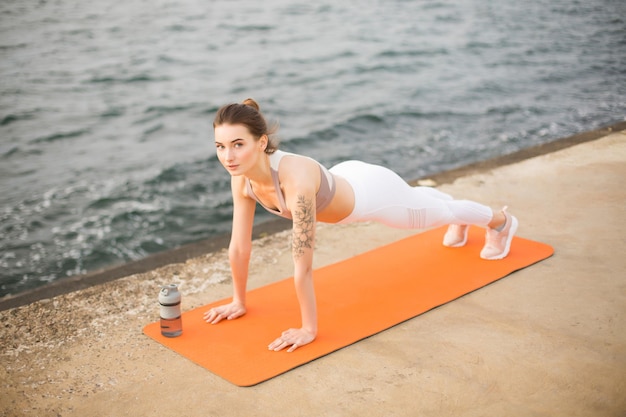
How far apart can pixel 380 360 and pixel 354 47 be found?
1205 cm

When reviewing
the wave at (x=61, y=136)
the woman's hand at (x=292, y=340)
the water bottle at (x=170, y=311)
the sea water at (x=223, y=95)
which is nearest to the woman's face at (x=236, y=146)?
the water bottle at (x=170, y=311)

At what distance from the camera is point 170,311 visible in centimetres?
317

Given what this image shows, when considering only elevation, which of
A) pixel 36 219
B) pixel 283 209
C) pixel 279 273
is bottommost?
pixel 36 219

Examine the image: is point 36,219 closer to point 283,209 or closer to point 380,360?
point 283,209

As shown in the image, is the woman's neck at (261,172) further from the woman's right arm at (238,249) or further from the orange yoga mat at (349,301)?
the orange yoga mat at (349,301)

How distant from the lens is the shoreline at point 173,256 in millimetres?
3912

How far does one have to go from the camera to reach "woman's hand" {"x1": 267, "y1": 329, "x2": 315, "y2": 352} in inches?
121

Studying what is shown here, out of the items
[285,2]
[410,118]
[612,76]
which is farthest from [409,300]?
[285,2]

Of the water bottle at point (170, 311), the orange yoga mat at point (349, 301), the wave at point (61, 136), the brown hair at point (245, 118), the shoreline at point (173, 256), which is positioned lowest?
the wave at point (61, 136)

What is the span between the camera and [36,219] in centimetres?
691

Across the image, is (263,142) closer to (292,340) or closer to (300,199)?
(300,199)

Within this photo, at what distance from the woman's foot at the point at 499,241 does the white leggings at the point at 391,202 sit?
0.31 m

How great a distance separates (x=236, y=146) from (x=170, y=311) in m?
0.83

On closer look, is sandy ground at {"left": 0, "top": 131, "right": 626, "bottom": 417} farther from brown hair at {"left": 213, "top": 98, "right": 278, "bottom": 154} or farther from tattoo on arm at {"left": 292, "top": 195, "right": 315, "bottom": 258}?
brown hair at {"left": 213, "top": 98, "right": 278, "bottom": 154}
